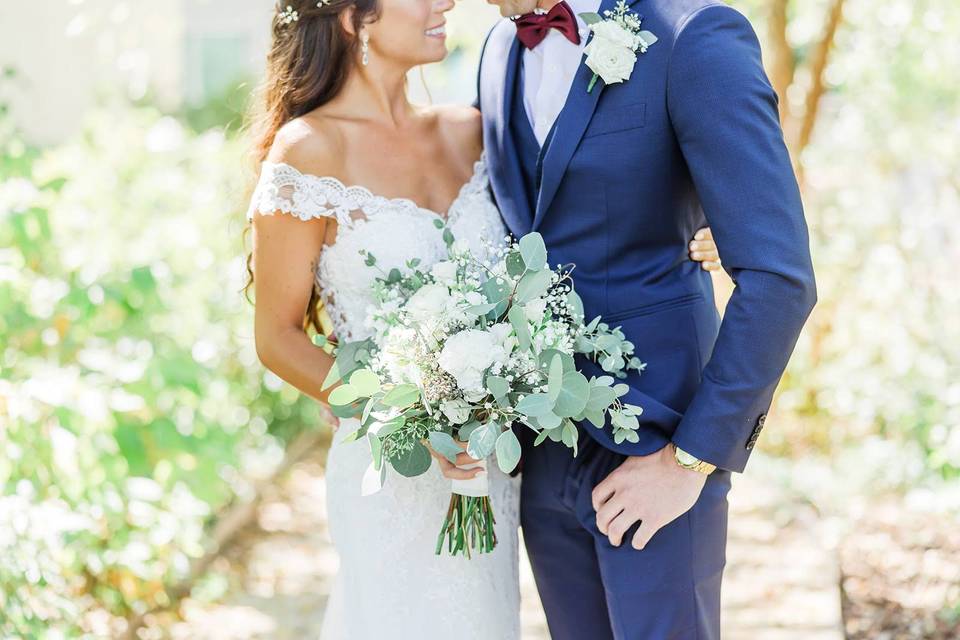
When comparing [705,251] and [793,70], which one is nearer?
[705,251]

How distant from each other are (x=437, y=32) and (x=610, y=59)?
0.65m

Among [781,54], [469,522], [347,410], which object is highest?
[347,410]

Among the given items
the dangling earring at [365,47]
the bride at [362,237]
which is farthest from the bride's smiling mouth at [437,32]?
the dangling earring at [365,47]

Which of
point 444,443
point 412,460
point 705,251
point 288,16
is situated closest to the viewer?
point 444,443

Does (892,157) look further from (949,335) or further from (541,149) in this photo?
(541,149)

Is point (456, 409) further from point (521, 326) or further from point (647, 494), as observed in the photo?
point (647, 494)

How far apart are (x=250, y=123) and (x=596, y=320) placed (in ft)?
4.29

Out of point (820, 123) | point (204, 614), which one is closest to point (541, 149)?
point (204, 614)

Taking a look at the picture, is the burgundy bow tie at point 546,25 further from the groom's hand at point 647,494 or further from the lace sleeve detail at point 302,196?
the groom's hand at point 647,494

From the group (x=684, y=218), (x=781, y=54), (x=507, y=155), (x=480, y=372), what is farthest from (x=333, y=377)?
(x=781, y=54)

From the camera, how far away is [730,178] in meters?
2.11

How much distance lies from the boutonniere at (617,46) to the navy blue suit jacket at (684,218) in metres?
0.02

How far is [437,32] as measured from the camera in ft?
9.04

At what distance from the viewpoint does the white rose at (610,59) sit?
7.36 feet
